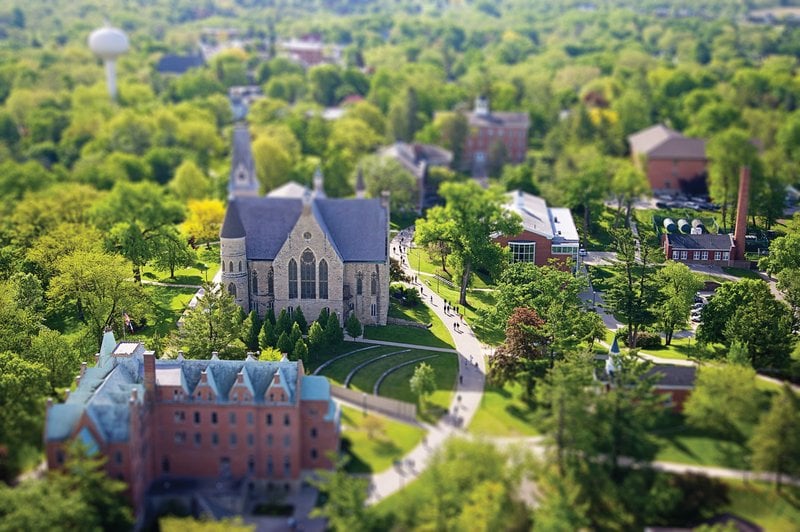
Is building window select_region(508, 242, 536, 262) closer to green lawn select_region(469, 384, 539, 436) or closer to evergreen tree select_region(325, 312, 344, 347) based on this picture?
evergreen tree select_region(325, 312, 344, 347)

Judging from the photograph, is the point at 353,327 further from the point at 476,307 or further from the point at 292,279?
the point at 476,307

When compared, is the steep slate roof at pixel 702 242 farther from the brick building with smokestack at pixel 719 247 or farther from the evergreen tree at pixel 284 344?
the evergreen tree at pixel 284 344

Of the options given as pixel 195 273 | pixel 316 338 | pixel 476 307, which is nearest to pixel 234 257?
pixel 316 338

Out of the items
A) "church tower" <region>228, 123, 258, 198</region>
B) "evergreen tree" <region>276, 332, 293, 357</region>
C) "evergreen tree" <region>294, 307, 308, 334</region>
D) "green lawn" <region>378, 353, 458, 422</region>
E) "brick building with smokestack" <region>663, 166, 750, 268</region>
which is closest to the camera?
"green lawn" <region>378, 353, 458, 422</region>

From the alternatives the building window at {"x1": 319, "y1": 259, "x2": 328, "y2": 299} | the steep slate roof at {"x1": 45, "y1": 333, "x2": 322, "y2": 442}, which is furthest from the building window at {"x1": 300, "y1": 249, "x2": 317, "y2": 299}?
the steep slate roof at {"x1": 45, "y1": 333, "x2": 322, "y2": 442}

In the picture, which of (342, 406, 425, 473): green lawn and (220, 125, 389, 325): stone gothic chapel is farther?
(220, 125, 389, 325): stone gothic chapel

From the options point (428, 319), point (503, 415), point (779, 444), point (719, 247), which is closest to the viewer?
point (779, 444)

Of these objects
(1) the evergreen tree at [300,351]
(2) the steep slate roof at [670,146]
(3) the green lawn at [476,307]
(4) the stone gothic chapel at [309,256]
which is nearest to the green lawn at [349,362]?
(1) the evergreen tree at [300,351]
